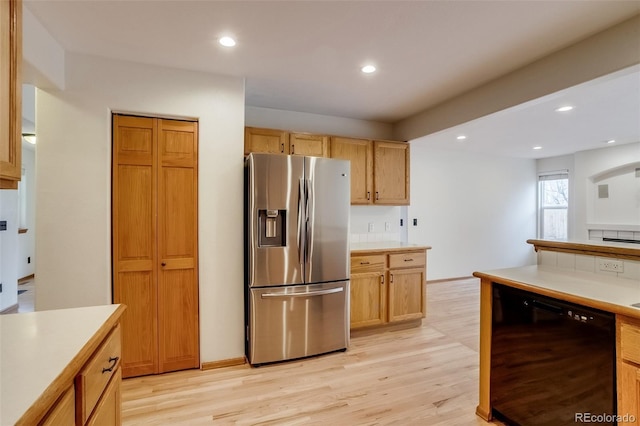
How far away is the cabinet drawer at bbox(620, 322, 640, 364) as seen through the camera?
1262 mm

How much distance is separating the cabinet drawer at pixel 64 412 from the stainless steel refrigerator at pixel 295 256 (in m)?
1.66

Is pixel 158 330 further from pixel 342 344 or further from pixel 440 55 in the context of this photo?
pixel 440 55

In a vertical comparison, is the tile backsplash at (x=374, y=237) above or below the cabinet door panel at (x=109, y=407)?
above

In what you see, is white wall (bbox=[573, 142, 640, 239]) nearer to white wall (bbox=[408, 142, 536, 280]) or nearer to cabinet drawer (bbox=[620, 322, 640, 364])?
white wall (bbox=[408, 142, 536, 280])

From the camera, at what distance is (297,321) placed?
270cm

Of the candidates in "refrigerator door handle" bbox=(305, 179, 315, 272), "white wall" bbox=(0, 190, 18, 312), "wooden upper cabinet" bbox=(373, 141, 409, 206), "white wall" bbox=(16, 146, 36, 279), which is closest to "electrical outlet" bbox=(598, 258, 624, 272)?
"refrigerator door handle" bbox=(305, 179, 315, 272)

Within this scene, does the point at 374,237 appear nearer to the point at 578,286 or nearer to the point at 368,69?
the point at 368,69

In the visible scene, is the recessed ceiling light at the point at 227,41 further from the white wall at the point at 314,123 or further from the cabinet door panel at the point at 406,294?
the cabinet door panel at the point at 406,294

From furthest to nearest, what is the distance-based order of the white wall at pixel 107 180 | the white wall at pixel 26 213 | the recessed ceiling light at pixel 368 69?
the white wall at pixel 26 213 → the recessed ceiling light at pixel 368 69 → the white wall at pixel 107 180

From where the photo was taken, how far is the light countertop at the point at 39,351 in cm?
74

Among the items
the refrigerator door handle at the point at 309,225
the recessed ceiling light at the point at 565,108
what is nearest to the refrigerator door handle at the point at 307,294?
the refrigerator door handle at the point at 309,225

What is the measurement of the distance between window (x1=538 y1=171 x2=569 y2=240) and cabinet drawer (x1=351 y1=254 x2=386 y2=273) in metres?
5.13

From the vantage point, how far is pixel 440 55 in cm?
232

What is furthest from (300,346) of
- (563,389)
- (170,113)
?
(170,113)
